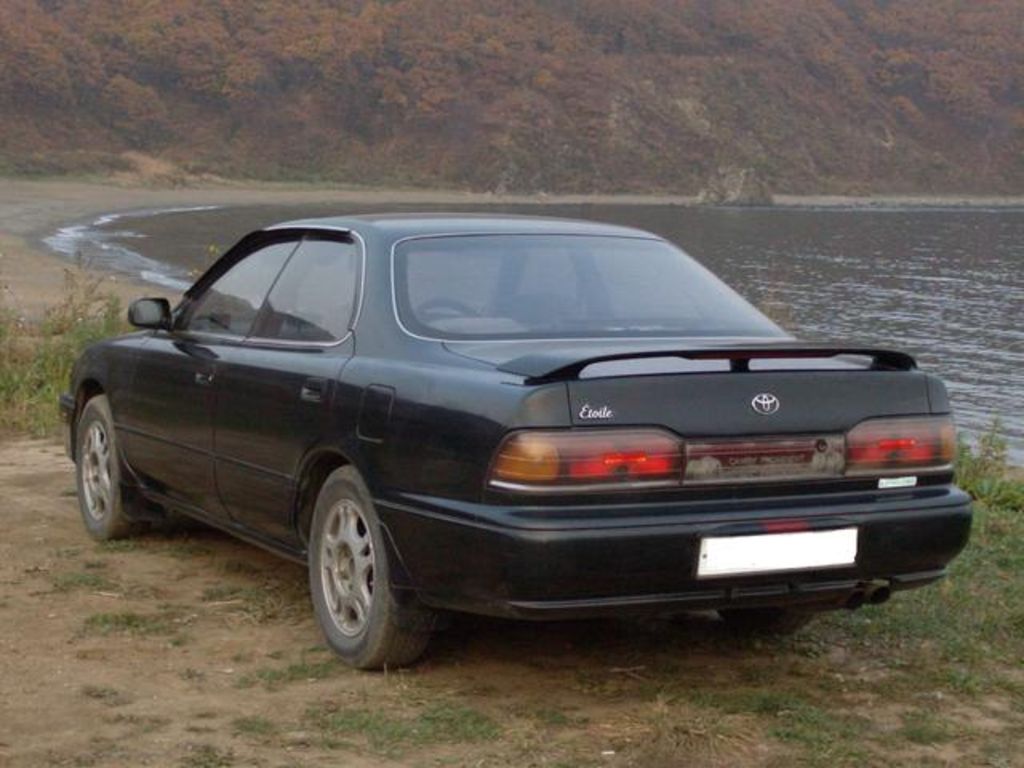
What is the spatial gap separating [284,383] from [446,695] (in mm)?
1215

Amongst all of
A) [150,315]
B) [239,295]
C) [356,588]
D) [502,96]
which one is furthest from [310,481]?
[502,96]

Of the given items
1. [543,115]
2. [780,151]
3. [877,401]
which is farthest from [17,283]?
[780,151]

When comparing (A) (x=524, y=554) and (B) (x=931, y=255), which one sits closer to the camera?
(A) (x=524, y=554)

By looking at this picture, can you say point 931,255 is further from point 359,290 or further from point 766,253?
point 359,290

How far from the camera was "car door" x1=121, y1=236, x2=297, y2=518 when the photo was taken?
6133 mm

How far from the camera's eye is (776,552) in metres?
4.68

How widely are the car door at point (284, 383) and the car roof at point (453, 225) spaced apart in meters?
0.09

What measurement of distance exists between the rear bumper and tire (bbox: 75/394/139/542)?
2.39m

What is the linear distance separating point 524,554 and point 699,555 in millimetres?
482

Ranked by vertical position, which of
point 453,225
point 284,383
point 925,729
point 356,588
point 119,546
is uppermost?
point 453,225

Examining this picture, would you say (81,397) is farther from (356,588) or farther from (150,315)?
(356,588)

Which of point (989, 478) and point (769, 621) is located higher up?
point (769, 621)

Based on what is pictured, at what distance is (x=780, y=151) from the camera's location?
108m

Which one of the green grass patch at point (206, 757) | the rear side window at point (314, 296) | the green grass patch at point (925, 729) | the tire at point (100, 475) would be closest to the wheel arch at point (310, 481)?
the rear side window at point (314, 296)
